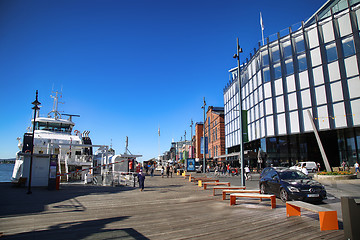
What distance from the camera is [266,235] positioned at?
512 centimetres

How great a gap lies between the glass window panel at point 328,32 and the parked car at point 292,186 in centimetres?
3188

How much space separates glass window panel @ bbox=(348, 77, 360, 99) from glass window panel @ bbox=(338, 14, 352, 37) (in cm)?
685

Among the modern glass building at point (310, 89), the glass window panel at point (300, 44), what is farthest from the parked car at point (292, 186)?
the glass window panel at point (300, 44)

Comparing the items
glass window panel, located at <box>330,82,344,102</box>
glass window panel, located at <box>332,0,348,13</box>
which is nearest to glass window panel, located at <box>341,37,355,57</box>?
glass window panel, located at <box>330,82,344,102</box>

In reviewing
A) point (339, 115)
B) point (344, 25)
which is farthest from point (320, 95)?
point (344, 25)

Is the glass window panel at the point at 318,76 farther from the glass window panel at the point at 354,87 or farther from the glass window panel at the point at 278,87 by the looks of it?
the glass window panel at the point at 278,87

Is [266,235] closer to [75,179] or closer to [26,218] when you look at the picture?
[26,218]

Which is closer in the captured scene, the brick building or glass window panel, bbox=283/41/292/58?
glass window panel, bbox=283/41/292/58

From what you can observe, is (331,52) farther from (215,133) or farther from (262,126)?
(215,133)

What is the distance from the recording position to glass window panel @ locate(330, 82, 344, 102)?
106 ft

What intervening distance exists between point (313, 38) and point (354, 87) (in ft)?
32.7

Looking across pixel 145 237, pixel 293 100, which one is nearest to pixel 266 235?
pixel 145 237

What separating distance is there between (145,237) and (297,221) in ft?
13.6

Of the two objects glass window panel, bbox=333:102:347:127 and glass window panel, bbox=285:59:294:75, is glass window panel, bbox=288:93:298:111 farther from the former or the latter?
glass window panel, bbox=333:102:347:127
